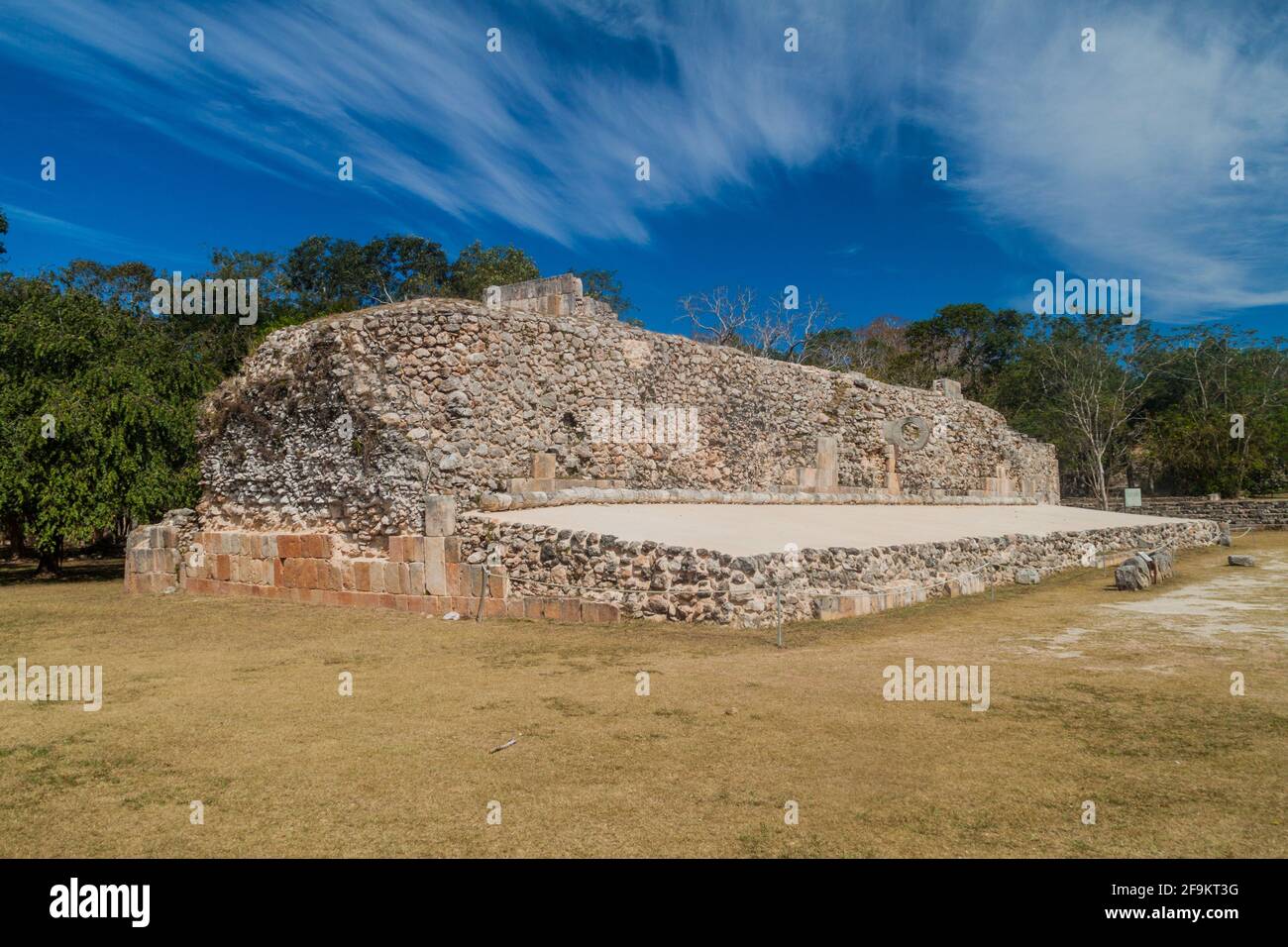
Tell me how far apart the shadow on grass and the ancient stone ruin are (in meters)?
3.99

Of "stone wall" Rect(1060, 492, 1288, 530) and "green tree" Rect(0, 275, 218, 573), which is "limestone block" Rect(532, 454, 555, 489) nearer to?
"green tree" Rect(0, 275, 218, 573)

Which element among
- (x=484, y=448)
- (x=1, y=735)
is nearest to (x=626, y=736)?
(x=1, y=735)

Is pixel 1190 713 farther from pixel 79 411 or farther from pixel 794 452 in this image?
pixel 79 411

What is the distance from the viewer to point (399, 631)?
993 cm

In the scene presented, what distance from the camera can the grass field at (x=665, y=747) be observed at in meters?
3.73

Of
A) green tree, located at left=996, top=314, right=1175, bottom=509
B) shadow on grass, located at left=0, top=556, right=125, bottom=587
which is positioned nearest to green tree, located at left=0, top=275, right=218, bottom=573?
shadow on grass, located at left=0, top=556, right=125, bottom=587

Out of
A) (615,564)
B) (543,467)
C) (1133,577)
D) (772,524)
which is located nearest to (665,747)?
(615,564)

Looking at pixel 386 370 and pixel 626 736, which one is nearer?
pixel 626 736

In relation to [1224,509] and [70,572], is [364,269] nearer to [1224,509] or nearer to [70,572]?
[70,572]

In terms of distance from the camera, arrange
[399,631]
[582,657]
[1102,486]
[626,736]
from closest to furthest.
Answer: [626,736]
[582,657]
[399,631]
[1102,486]

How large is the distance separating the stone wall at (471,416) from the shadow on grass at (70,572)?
5.01 meters

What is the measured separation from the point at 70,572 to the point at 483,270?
85.5ft

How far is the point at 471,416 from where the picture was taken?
12.3 meters
